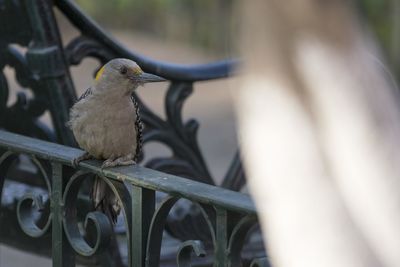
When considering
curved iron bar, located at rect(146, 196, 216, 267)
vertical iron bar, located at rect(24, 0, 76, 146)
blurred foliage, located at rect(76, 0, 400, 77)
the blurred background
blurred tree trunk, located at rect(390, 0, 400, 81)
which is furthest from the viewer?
blurred foliage, located at rect(76, 0, 400, 77)

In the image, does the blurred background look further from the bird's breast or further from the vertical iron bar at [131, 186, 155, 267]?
the vertical iron bar at [131, 186, 155, 267]

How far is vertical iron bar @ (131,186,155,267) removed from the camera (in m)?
2.81

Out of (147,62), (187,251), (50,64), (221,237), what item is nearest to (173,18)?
(147,62)

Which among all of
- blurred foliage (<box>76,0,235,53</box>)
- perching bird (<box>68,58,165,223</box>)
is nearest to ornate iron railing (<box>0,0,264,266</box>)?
perching bird (<box>68,58,165,223</box>)

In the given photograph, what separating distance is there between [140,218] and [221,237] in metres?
0.30

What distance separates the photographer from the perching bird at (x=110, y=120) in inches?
132

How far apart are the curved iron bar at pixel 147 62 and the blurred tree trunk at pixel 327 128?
2.05m

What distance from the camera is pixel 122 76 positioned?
3410 millimetres

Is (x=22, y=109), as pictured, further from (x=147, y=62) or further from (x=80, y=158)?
(x=80, y=158)

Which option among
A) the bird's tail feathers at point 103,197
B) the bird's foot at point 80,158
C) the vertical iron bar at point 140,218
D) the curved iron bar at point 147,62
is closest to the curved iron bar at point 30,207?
the bird's foot at point 80,158

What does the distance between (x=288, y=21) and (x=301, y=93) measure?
0.46 feet

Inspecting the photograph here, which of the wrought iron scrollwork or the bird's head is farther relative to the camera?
the bird's head

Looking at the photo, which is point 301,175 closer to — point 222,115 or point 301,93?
point 301,93

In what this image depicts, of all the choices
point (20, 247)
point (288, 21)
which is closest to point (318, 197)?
point (288, 21)
